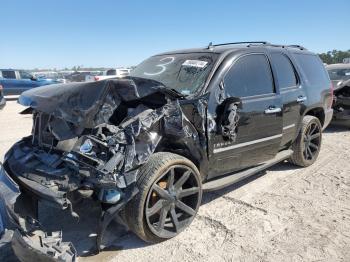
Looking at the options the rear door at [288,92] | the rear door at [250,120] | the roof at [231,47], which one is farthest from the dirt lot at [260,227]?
the roof at [231,47]

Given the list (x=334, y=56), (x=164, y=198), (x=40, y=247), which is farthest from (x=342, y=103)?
(x=334, y=56)

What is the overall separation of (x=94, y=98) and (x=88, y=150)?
1.65 ft

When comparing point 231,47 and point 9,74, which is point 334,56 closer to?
point 9,74

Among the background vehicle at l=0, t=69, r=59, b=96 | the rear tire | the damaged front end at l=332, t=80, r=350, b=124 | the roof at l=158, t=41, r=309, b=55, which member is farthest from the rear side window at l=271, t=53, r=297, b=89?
the background vehicle at l=0, t=69, r=59, b=96

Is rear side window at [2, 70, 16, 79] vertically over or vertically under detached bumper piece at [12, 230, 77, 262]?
under

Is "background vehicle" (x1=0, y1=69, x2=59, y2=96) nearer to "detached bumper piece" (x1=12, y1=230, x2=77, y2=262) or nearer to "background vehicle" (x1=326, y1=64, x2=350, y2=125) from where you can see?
"background vehicle" (x1=326, y1=64, x2=350, y2=125)

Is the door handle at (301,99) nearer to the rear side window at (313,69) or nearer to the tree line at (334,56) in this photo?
the rear side window at (313,69)

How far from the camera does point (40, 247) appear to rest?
2.81m

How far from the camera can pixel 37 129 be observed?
4121mm

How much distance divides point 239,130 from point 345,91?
20.0 feet

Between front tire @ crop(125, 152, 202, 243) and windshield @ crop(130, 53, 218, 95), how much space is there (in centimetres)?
93

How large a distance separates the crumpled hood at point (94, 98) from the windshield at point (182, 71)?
0.56 metres

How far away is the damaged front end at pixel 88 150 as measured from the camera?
3.07 meters

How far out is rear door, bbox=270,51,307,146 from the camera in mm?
5164
